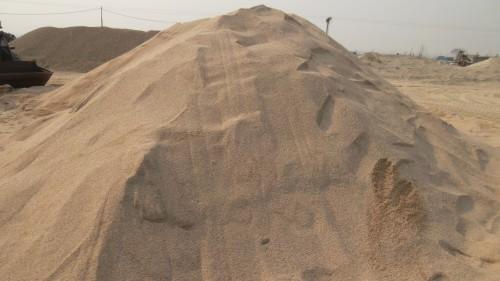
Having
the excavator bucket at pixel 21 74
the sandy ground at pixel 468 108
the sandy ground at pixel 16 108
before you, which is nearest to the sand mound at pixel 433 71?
the sandy ground at pixel 468 108

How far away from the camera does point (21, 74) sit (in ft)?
22.9

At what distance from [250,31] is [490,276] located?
8.23 feet

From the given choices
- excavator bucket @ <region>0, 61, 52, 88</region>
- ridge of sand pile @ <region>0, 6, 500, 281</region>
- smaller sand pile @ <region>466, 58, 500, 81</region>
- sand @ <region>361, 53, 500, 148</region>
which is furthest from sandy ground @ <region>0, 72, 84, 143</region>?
smaller sand pile @ <region>466, 58, 500, 81</region>

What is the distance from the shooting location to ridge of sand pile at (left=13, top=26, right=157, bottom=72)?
13.2 metres

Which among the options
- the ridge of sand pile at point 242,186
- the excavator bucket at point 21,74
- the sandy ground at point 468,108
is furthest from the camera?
the excavator bucket at point 21,74

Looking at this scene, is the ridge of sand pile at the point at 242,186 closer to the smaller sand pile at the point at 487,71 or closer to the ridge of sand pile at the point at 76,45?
the smaller sand pile at the point at 487,71

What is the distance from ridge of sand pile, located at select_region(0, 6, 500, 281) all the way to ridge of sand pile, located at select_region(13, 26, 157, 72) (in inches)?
442

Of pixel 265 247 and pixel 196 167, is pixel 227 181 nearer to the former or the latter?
pixel 196 167

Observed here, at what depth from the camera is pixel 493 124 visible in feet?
17.0

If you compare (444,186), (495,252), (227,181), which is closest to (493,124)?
(444,186)

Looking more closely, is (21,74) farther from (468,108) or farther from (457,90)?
(457,90)

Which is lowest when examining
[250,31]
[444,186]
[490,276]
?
[490,276]

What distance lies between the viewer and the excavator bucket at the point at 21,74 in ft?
22.7

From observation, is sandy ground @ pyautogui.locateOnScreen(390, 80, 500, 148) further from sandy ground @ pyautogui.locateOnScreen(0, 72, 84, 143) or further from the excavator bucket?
the excavator bucket
